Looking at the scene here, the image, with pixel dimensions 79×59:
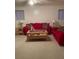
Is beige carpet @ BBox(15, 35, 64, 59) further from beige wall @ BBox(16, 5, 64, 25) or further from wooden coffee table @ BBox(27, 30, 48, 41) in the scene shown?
beige wall @ BBox(16, 5, 64, 25)

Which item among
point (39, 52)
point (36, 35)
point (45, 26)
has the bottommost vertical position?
point (39, 52)

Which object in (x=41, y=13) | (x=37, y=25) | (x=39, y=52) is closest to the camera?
(x=39, y=52)

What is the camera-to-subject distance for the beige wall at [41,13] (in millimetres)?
7340

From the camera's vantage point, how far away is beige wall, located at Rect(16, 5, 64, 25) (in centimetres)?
734

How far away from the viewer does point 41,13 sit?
24.7 ft

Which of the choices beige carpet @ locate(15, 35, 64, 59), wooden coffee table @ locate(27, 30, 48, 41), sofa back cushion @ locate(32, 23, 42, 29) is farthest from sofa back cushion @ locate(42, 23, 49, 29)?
beige carpet @ locate(15, 35, 64, 59)

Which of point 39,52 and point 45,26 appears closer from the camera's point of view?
point 39,52

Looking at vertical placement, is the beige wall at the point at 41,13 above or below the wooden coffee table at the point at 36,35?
above

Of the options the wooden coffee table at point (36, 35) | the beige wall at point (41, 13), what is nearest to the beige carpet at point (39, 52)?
the wooden coffee table at point (36, 35)

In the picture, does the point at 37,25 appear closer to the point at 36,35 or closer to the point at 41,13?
the point at 41,13

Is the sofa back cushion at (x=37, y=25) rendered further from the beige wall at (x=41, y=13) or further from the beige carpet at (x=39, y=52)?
the beige carpet at (x=39, y=52)

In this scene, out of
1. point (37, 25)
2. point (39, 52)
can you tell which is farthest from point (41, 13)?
point (39, 52)
